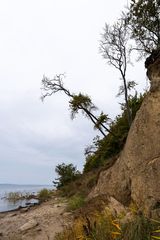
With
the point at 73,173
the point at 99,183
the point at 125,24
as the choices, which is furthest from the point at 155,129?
the point at 73,173

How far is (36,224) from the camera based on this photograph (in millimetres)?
17625

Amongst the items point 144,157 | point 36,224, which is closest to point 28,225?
point 36,224

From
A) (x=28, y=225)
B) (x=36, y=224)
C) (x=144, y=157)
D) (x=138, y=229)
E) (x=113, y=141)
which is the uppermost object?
(x=113, y=141)

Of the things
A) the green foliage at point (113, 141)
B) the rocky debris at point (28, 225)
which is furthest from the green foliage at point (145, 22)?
the rocky debris at point (28, 225)

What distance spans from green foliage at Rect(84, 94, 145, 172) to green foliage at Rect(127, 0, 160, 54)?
4.61 metres

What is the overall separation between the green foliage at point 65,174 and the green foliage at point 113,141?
10.5ft

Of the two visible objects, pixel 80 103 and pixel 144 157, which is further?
pixel 80 103

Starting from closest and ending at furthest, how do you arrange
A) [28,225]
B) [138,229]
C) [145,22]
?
[138,229] < [28,225] < [145,22]

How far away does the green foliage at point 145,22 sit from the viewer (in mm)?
24422

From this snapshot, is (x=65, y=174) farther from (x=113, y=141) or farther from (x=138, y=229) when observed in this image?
(x=138, y=229)

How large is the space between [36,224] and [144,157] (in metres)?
5.84

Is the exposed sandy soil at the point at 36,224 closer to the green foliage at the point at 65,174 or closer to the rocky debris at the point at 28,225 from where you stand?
the rocky debris at the point at 28,225

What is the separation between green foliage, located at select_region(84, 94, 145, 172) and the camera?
87.3ft

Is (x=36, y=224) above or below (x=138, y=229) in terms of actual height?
above
